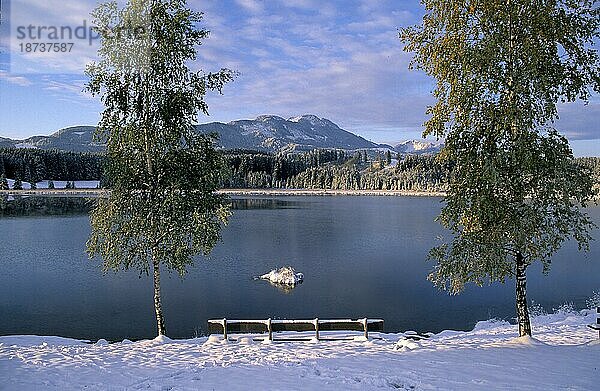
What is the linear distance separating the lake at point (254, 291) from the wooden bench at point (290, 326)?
366 inches

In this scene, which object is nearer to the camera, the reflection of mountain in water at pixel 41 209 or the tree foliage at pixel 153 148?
the tree foliage at pixel 153 148

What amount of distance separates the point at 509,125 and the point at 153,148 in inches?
515

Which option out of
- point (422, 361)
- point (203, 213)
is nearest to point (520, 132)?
point (422, 361)

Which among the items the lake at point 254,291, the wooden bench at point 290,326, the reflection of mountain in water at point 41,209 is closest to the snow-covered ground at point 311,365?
the wooden bench at point 290,326

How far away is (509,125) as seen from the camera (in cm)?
1563

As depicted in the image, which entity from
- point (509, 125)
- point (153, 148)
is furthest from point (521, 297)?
point (153, 148)

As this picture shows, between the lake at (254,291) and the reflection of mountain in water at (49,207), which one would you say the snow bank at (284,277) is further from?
the reflection of mountain in water at (49,207)

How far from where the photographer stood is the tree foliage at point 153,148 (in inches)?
719

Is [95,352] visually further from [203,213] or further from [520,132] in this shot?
[520,132]

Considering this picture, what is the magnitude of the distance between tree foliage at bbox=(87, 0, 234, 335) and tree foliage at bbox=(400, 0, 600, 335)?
8.78 m

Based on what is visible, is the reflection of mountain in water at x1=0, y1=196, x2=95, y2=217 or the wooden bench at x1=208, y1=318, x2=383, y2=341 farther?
the reflection of mountain in water at x1=0, y1=196, x2=95, y2=217

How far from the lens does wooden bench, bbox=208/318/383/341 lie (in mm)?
17562

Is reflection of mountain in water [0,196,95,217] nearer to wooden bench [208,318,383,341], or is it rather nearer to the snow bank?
the snow bank

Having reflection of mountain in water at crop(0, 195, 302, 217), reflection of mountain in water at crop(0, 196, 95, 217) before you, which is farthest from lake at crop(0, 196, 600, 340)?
reflection of mountain in water at crop(0, 196, 95, 217)
